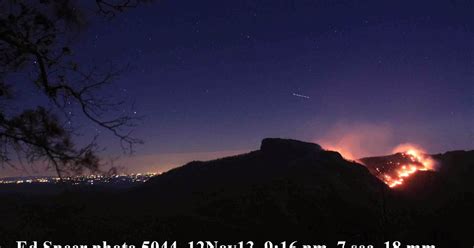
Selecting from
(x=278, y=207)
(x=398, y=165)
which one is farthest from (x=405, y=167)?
(x=278, y=207)

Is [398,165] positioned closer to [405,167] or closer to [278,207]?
[405,167]

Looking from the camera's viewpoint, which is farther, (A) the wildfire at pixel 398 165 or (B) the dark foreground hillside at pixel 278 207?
(A) the wildfire at pixel 398 165

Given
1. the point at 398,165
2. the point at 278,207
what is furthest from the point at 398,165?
the point at 278,207

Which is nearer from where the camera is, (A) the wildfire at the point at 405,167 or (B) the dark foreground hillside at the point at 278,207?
(B) the dark foreground hillside at the point at 278,207

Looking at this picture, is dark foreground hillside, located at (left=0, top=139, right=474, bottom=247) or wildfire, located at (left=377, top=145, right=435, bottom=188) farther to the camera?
wildfire, located at (left=377, top=145, right=435, bottom=188)

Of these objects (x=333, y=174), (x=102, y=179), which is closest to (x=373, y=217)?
(x=333, y=174)

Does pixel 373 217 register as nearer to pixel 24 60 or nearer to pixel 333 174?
pixel 333 174

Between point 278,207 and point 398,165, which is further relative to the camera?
point 398,165

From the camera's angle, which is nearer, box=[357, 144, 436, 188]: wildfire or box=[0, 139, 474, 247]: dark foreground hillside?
box=[0, 139, 474, 247]: dark foreground hillside
